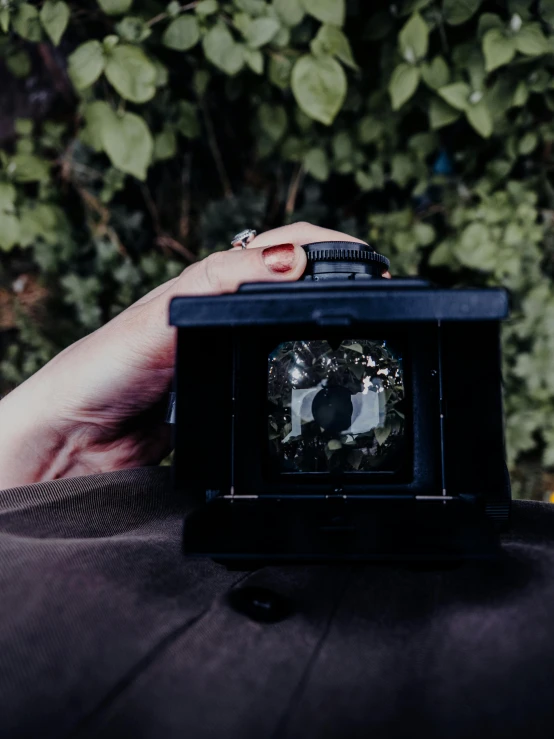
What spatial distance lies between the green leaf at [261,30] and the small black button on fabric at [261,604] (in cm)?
88

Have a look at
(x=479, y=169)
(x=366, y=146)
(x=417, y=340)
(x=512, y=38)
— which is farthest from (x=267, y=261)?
(x=479, y=169)

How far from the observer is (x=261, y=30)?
0.98 m

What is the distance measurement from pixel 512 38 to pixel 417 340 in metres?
0.71

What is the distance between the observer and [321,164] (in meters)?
1.30

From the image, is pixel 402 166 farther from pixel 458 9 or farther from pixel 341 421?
pixel 341 421

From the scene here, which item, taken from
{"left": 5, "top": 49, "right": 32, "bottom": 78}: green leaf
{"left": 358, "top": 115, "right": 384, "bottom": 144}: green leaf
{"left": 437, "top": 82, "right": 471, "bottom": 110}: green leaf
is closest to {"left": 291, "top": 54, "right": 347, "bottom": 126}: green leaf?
{"left": 437, "top": 82, "right": 471, "bottom": 110}: green leaf

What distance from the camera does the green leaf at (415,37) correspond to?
3.25 feet

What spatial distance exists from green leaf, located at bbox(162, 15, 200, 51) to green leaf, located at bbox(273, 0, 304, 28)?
0.14m

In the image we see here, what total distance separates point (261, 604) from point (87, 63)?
0.87 m

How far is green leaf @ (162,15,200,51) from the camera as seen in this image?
998 mm

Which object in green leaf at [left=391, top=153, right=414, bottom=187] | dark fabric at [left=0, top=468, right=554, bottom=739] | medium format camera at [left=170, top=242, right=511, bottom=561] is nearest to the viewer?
dark fabric at [left=0, top=468, right=554, bottom=739]

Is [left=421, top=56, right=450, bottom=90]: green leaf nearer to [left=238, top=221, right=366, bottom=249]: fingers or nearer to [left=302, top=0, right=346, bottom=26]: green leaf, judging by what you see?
[left=302, top=0, right=346, bottom=26]: green leaf

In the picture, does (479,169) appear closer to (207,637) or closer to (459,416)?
(459,416)

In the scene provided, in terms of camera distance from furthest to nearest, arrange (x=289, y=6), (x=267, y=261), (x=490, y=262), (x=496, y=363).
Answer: (x=490, y=262) → (x=289, y=6) → (x=267, y=261) → (x=496, y=363)
